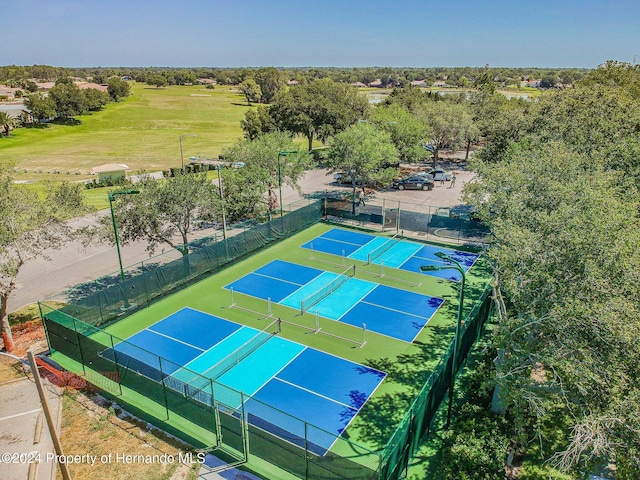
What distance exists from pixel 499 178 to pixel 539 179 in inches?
90.8

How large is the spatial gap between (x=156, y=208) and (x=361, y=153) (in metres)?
17.3

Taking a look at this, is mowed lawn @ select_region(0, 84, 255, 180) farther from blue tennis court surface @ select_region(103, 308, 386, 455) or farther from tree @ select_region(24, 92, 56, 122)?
blue tennis court surface @ select_region(103, 308, 386, 455)

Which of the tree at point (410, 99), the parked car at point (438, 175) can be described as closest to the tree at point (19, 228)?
the parked car at point (438, 175)

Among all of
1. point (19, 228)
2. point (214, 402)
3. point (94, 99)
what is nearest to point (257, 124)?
point (19, 228)

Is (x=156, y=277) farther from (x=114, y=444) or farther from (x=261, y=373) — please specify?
(x=114, y=444)

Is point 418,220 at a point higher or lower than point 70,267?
higher

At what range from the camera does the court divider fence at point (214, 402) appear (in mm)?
12008

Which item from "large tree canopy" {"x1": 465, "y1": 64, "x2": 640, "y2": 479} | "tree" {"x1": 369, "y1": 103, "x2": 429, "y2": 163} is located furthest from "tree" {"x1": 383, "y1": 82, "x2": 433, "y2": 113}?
"large tree canopy" {"x1": 465, "y1": 64, "x2": 640, "y2": 479}

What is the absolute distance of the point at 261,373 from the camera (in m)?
17.6

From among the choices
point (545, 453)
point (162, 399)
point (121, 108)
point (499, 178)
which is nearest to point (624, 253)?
point (545, 453)

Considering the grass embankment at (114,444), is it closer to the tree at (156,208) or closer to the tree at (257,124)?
the tree at (156,208)

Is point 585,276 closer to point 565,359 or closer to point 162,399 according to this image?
point 565,359

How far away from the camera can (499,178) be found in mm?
18594

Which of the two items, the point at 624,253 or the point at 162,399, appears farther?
the point at 162,399
